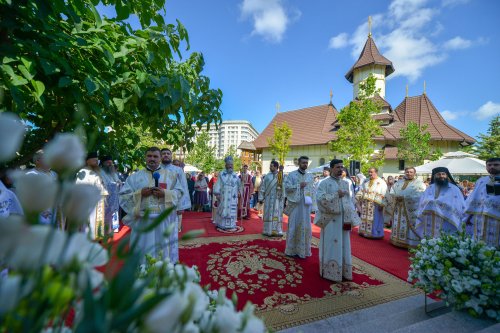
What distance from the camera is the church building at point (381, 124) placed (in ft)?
92.7

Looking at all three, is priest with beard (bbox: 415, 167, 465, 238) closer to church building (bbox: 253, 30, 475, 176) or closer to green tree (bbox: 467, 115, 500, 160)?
church building (bbox: 253, 30, 475, 176)

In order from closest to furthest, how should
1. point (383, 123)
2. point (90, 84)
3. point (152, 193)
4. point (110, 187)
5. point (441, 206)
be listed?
point (90, 84) < point (152, 193) < point (441, 206) < point (110, 187) < point (383, 123)

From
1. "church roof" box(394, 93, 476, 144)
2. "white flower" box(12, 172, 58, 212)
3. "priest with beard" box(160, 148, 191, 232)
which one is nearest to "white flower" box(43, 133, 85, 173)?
"white flower" box(12, 172, 58, 212)

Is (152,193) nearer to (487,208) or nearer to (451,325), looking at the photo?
(451,325)

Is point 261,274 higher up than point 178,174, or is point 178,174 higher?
point 178,174

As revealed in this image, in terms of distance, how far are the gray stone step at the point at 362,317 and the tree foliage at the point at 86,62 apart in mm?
2601

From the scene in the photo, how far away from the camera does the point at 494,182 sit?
4797 millimetres

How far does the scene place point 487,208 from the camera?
482 cm

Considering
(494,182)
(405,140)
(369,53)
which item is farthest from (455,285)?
(369,53)

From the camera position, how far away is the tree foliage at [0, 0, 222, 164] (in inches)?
62.5

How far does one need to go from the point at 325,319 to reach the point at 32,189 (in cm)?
366

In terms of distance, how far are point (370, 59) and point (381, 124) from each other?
970cm

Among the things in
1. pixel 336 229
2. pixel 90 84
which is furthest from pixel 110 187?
pixel 90 84

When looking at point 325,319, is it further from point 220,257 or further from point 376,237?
point 376,237
